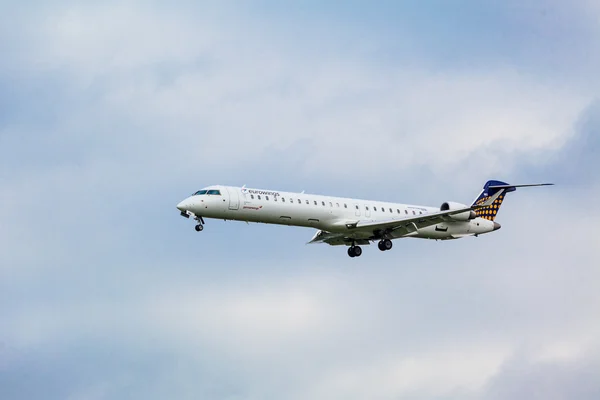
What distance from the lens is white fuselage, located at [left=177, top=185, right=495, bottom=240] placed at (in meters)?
67.8

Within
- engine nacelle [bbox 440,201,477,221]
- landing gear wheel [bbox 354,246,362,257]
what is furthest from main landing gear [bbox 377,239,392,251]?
engine nacelle [bbox 440,201,477,221]

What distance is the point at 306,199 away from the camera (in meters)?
69.8

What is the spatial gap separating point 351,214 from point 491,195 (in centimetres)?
987

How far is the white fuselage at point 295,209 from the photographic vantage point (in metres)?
67.8

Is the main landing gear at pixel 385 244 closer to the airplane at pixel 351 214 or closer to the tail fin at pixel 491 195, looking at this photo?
the airplane at pixel 351 214

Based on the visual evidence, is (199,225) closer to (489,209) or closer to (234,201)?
(234,201)

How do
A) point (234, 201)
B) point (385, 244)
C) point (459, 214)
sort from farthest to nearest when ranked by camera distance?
point (459, 214), point (385, 244), point (234, 201)

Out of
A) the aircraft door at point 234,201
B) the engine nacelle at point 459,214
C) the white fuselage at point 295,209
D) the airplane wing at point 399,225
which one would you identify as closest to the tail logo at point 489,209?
the airplane wing at point 399,225

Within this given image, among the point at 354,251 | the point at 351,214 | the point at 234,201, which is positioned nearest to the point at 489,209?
the point at 354,251

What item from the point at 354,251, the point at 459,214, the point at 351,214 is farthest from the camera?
the point at 354,251

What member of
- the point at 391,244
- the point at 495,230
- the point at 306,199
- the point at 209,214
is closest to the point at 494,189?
the point at 495,230

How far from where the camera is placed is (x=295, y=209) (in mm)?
69125

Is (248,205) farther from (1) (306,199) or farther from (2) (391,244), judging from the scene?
(2) (391,244)

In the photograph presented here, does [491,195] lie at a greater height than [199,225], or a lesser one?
greater
